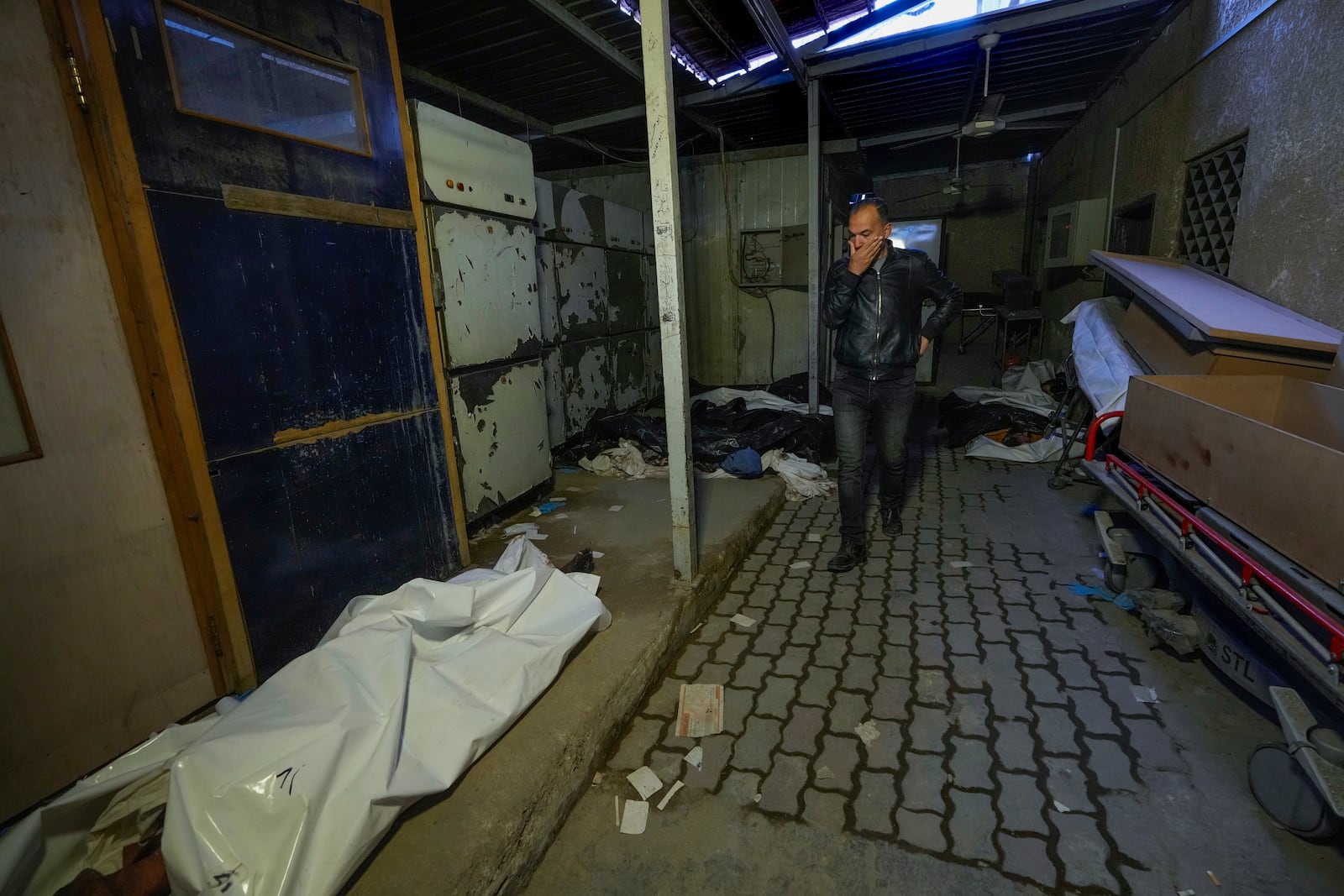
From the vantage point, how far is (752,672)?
269cm

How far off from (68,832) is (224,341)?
156cm

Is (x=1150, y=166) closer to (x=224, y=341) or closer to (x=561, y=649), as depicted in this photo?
(x=561, y=649)

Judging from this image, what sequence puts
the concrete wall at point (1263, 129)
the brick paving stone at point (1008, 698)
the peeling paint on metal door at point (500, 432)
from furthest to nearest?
1. the peeling paint on metal door at point (500, 432)
2. the concrete wall at point (1263, 129)
3. the brick paving stone at point (1008, 698)

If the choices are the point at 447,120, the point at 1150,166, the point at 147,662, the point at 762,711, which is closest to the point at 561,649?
the point at 762,711

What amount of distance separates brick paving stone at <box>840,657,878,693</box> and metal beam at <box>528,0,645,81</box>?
4.52 metres

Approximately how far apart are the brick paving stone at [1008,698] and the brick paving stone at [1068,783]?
9.4 inches

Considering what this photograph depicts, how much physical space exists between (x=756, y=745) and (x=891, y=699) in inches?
25.3

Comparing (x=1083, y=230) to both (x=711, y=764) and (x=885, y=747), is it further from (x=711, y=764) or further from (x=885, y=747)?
(x=711, y=764)

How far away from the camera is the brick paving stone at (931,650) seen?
105 inches

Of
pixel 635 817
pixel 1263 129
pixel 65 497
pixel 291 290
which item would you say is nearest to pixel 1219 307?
pixel 1263 129

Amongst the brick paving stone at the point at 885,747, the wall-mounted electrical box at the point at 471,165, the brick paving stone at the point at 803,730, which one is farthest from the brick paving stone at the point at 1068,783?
the wall-mounted electrical box at the point at 471,165

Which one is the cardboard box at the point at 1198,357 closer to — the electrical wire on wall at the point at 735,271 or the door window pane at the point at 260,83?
the door window pane at the point at 260,83

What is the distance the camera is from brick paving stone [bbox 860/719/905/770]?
2.11m

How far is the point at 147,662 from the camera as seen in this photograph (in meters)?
2.07
